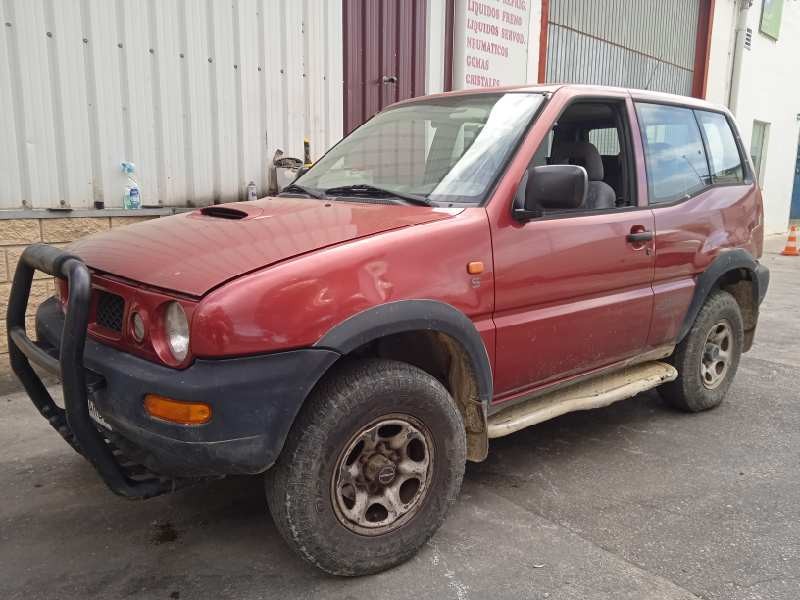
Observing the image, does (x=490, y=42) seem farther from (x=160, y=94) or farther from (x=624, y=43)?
(x=160, y=94)

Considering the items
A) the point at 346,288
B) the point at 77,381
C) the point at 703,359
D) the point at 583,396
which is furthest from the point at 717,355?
the point at 77,381

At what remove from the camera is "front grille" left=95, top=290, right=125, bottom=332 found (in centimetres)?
245

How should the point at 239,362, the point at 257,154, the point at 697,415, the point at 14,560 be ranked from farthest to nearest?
1. the point at 257,154
2. the point at 697,415
3. the point at 14,560
4. the point at 239,362

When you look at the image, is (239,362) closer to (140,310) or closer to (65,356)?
(140,310)

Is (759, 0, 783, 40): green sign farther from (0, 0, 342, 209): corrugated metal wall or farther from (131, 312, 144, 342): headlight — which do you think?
(131, 312, 144, 342): headlight

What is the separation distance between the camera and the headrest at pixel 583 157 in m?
3.91

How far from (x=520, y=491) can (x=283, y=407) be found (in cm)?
161

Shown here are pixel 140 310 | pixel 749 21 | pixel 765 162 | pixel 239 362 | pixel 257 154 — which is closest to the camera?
pixel 239 362

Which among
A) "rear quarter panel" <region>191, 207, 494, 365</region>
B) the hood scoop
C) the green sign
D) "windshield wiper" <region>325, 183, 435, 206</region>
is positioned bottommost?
"rear quarter panel" <region>191, 207, 494, 365</region>

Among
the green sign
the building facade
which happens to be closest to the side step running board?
the building facade

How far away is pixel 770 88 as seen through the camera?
15562 mm

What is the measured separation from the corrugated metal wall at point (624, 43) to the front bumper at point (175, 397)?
8948 millimetres

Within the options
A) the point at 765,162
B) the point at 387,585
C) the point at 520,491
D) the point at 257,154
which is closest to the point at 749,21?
the point at 765,162

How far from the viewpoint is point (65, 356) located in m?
2.19
